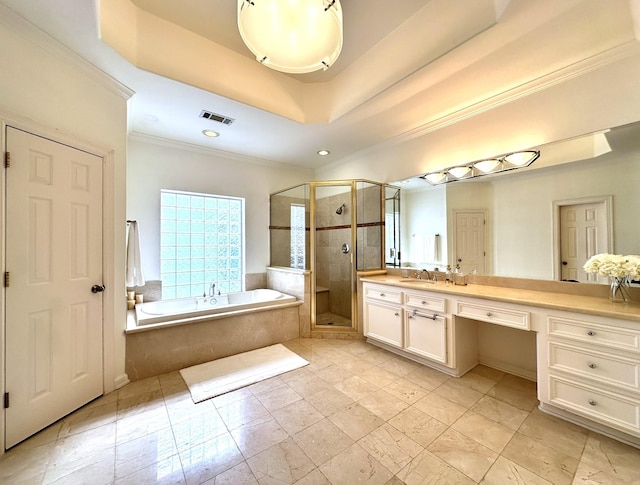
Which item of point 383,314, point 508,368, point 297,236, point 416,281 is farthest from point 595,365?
point 297,236

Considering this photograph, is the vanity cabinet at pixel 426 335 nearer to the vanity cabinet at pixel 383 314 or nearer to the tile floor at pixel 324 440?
the vanity cabinet at pixel 383 314

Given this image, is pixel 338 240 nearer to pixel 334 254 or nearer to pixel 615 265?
pixel 334 254

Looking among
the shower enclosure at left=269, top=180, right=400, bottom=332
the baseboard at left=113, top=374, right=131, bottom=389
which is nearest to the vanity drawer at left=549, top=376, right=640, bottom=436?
the shower enclosure at left=269, top=180, right=400, bottom=332

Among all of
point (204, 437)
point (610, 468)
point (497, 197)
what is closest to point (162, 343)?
point (204, 437)

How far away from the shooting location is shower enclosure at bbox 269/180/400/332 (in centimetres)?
347

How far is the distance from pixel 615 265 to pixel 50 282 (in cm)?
390

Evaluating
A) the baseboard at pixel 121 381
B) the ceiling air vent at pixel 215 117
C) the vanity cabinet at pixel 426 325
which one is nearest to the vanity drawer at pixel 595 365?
the vanity cabinet at pixel 426 325

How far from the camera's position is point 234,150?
3.81 meters

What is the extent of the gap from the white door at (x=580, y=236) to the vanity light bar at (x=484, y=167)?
523 mm

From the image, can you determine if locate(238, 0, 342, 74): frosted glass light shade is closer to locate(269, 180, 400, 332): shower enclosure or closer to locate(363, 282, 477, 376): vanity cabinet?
locate(269, 180, 400, 332): shower enclosure

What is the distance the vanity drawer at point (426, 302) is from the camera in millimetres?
2389

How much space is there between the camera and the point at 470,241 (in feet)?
8.66

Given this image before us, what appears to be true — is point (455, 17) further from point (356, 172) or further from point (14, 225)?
point (14, 225)

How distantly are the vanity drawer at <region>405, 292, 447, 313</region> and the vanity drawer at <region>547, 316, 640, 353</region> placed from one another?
2.50ft
